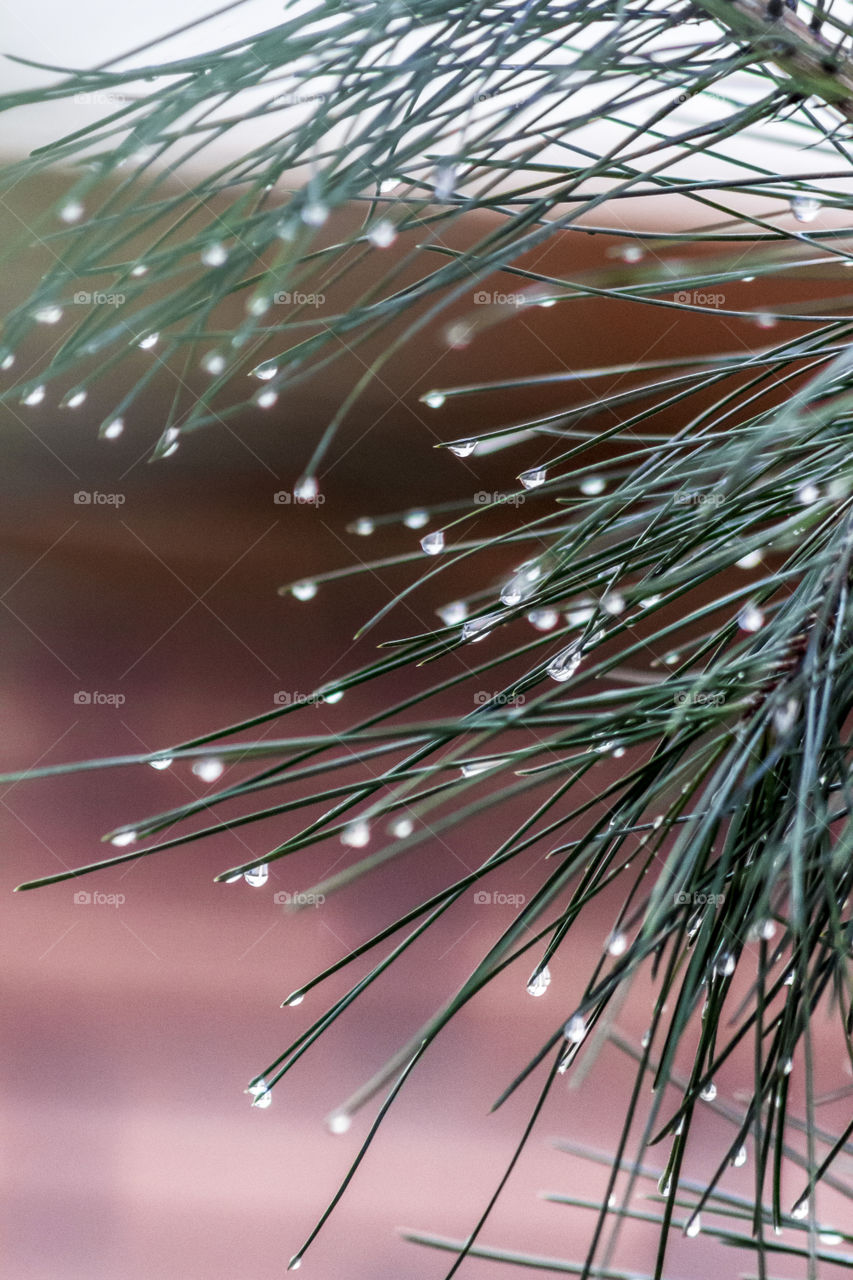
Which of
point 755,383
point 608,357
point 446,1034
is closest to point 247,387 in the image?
point 608,357

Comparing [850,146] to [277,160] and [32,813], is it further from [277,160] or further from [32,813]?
[32,813]

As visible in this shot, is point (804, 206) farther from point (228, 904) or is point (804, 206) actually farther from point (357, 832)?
point (228, 904)

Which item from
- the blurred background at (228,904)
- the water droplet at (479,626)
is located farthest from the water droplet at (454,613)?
the blurred background at (228,904)

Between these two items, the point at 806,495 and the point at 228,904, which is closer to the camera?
the point at 806,495

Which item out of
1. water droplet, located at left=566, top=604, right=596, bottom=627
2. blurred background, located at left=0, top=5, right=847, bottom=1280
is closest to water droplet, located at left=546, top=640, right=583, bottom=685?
water droplet, located at left=566, top=604, right=596, bottom=627

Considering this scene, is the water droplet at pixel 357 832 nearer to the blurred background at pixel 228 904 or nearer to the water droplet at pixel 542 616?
the water droplet at pixel 542 616

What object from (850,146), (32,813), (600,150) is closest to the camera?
(850,146)

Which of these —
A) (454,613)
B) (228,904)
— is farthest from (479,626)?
(228,904)

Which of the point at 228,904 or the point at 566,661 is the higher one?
the point at 228,904
